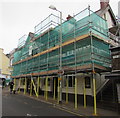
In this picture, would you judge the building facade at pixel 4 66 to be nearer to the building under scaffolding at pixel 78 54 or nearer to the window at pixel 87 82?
the building under scaffolding at pixel 78 54

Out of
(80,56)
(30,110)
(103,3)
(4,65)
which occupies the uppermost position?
(103,3)

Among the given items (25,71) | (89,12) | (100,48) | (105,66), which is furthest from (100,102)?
(25,71)

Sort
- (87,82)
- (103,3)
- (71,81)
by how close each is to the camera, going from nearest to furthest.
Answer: (87,82)
(71,81)
(103,3)

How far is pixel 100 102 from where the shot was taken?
397 inches

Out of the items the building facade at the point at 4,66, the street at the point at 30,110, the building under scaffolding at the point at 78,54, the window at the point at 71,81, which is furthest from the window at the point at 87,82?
the building facade at the point at 4,66

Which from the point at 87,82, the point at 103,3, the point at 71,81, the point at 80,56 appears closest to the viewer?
the point at 80,56

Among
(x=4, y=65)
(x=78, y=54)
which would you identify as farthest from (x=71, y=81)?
(x=4, y=65)

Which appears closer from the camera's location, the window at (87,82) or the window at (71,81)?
the window at (87,82)

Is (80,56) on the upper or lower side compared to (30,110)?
upper

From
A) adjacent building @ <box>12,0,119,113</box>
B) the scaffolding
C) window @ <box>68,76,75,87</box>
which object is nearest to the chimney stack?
adjacent building @ <box>12,0,119,113</box>

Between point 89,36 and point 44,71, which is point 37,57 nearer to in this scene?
point 44,71

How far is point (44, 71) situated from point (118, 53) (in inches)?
310

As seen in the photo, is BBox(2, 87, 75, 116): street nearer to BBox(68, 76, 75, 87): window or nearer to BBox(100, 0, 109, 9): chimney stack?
BBox(68, 76, 75, 87): window

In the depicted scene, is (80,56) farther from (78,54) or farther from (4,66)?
(4,66)
